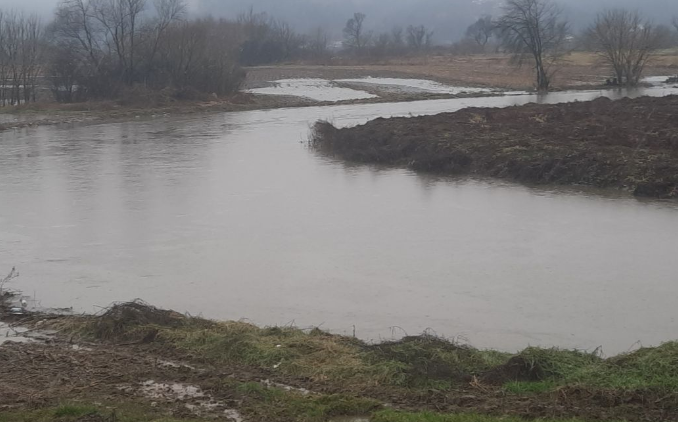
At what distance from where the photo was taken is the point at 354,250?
40.1 ft

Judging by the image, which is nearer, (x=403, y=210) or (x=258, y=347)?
(x=258, y=347)

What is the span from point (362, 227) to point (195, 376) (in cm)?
704

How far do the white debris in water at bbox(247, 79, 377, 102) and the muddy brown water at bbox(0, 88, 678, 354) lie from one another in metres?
27.3

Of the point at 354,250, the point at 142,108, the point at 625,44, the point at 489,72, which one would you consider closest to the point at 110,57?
the point at 142,108

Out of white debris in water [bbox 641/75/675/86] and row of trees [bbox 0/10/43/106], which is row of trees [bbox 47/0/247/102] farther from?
white debris in water [bbox 641/75/675/86]

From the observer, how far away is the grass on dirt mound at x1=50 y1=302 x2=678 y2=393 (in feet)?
21.7

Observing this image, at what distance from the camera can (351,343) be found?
798 cm

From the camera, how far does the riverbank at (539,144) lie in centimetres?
1736

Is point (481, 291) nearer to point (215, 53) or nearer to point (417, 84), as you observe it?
point (215, 53)

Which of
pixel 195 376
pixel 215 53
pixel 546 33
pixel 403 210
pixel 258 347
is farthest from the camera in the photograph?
pixel 546 33

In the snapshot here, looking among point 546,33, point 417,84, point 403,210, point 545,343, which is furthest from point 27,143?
point 546,33

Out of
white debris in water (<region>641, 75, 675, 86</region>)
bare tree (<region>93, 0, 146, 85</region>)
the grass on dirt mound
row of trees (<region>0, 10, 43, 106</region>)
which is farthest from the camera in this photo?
white debris in water (<region>641, 75, 675, 86</region>)

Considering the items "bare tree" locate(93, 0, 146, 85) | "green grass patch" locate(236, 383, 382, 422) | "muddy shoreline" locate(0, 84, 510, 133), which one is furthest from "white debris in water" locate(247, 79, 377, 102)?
"green grass patch" locate(236, 383, 382, 422)

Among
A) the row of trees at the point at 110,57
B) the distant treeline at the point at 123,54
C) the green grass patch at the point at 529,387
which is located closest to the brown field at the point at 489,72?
the distant treeline at the point at 123,54
